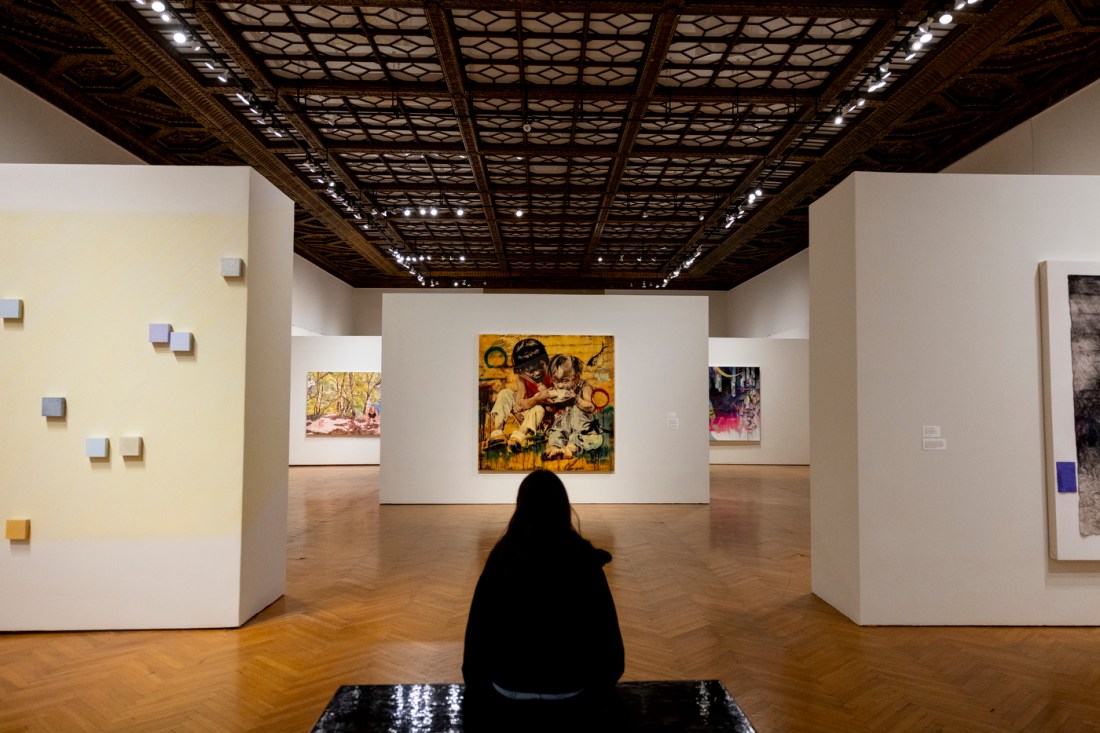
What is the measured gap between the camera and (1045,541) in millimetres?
4914

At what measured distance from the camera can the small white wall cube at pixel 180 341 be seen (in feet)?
15.9

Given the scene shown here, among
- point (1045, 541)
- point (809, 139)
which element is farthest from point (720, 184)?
point (1045, 541)

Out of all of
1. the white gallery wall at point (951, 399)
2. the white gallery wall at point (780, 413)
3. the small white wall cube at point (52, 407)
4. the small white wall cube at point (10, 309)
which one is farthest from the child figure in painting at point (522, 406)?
the white gallery wall at point (780, 413)

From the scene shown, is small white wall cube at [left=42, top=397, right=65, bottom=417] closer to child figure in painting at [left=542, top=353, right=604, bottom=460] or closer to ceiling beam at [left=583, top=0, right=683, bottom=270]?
ceiling beam at [left=583, top=0, right=683, bottom=270]

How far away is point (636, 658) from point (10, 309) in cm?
558

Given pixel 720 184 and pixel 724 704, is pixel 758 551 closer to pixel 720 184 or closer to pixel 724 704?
pixel 724 704

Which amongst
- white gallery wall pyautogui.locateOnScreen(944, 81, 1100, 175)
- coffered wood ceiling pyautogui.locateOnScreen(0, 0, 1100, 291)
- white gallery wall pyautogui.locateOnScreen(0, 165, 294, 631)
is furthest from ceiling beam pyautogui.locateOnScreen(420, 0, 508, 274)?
white gallery wall pyautogui.locateOnScreen(944, 81, 1100, 175)

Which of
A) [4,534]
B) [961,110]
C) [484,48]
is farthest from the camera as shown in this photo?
[961,110]

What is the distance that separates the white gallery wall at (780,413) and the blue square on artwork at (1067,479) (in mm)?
12954

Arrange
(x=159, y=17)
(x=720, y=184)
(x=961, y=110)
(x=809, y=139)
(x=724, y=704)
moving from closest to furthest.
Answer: (x=724, y=704), (x=159, y=17), (x=961, y=110), (x=809, y=139), (x=720, y=184)

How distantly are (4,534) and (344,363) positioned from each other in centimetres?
1365

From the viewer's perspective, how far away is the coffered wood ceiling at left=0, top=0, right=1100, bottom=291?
23.2ft

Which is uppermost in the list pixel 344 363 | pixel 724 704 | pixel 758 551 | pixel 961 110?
pixel 961 110

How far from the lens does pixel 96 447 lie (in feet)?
15.5
